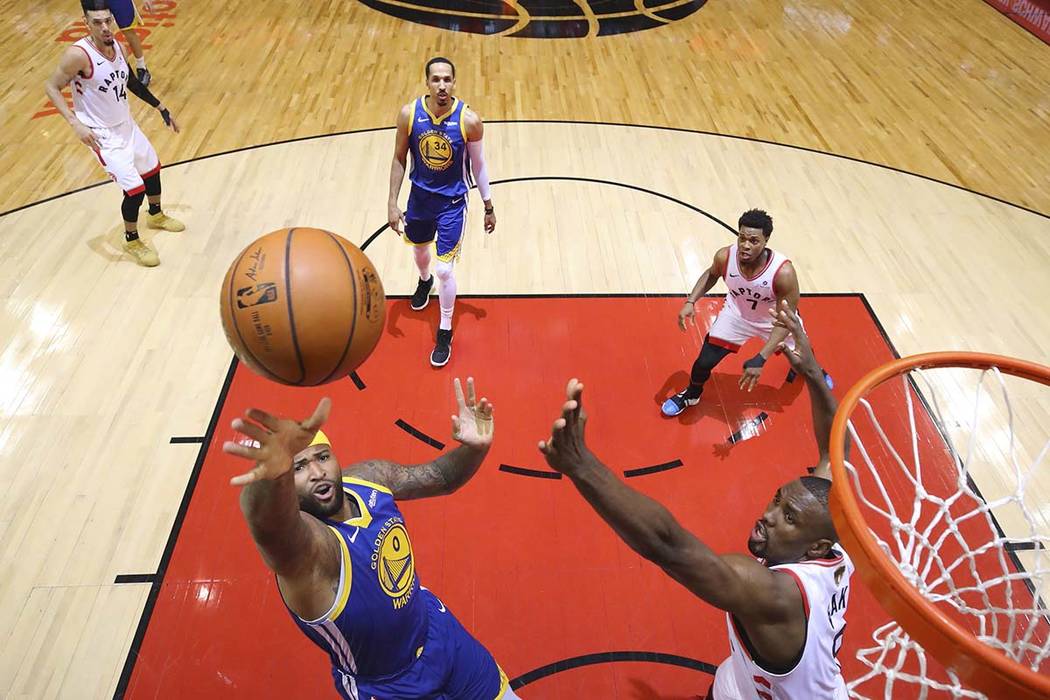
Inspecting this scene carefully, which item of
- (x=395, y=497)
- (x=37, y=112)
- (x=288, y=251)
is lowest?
(x=37, y=112)

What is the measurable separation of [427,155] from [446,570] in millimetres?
2406

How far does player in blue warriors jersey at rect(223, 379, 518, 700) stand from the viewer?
6.26 feet

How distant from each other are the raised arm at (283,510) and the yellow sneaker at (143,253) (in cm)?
419

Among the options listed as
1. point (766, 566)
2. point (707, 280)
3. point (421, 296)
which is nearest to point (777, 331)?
point (707, 280)

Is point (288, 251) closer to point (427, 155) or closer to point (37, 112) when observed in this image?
point (427, 155)

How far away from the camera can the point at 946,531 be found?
302 cm

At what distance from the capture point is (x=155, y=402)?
4.46 metres

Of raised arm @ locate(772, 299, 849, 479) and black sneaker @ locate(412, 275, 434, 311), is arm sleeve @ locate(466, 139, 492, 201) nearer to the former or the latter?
black sneaker @ locate(412, 275, 434, 311)

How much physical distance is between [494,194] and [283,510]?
503 centimetres

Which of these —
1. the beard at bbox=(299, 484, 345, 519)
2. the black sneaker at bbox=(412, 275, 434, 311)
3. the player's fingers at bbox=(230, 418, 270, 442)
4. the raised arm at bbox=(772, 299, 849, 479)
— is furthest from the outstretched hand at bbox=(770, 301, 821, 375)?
the black sneaker at bbox=(412, 275, 434, 311)

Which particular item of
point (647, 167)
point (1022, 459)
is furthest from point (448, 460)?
point (647, 167)

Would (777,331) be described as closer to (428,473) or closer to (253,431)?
(428,473)

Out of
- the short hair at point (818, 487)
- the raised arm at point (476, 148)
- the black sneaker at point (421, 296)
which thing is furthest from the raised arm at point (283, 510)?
the black sneaker at point (421, 296)

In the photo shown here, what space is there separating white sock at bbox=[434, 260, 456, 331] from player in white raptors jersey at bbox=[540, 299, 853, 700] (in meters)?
2.43
